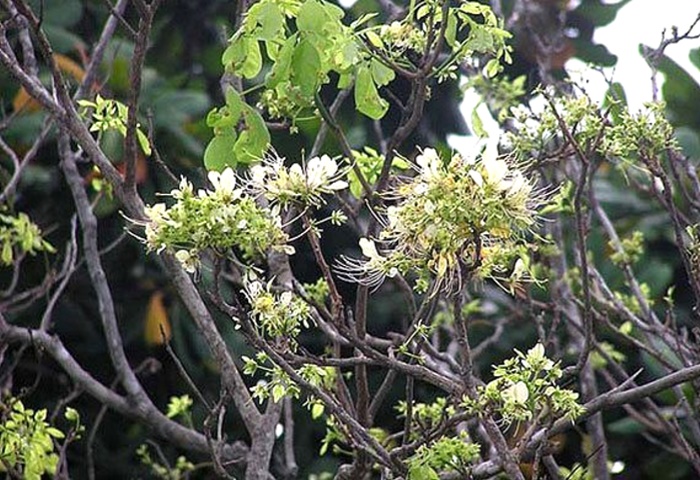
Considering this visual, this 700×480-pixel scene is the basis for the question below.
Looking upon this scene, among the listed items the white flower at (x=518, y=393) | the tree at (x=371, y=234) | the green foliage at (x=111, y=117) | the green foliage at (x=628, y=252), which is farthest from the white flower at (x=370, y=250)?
the green foliage at (x=628, y=252)

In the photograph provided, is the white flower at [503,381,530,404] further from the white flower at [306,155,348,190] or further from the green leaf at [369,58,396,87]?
the green leaf at [369,58,396,87]

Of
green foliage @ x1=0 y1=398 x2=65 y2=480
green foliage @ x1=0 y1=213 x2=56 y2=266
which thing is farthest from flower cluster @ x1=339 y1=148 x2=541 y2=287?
green foliage @ x1=0 y1=213 x2=56 y2=266

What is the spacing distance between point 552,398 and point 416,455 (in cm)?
32

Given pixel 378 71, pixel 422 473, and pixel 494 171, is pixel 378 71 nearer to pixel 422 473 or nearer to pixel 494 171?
Result: pixel 494 171

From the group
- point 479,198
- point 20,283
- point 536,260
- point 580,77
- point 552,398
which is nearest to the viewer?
point 479,198

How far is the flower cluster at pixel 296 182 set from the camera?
6.70 ft

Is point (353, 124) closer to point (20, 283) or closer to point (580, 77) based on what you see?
point (20, 283)

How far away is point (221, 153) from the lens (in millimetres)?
2377

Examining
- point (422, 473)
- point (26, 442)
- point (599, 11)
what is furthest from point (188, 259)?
point (599, 11)

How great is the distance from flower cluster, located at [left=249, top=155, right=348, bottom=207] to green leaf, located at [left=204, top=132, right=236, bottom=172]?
303 mm

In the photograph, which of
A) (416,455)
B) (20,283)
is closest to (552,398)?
(416,455)

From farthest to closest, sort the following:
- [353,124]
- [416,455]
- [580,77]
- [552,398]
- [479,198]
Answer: [353,124], [580,77], [416,455], [552,398], [479,198]

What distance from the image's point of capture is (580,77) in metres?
2.68

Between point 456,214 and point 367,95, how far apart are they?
23.2 inches
